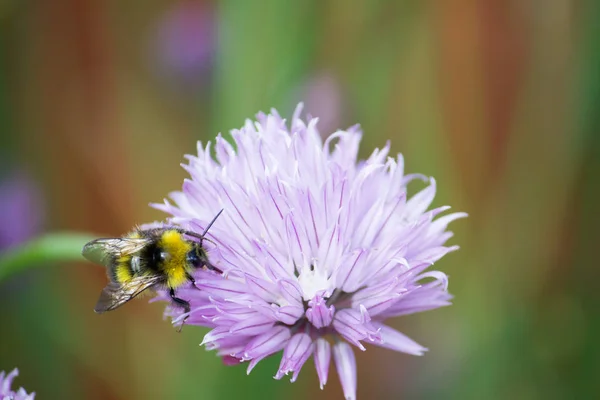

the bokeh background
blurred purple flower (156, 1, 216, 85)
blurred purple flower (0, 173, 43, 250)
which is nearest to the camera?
the bokeh background

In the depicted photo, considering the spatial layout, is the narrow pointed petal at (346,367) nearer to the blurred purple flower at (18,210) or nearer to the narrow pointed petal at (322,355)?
the narrow pointed petal at (322,355)

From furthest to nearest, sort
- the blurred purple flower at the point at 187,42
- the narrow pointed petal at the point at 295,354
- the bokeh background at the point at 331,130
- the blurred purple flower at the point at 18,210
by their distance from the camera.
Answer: the blurred purple flower at the point at 187,42 < the blurred purple flower at the point at 18,210 < the bokeh background at the point at 331,130 < the narrow pointed petal at the point at 295,354

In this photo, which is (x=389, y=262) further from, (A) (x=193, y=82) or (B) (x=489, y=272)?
(A) (x=193, y=82)

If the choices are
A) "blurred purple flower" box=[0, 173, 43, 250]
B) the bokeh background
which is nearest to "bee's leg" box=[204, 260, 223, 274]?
the bokeh background

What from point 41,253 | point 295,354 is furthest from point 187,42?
point 295,354

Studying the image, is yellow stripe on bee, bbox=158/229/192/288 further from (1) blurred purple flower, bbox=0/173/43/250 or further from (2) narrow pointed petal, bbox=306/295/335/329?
(1) blurred purple flower, bbox=0/173/43/250

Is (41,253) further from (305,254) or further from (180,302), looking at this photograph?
(305,254)

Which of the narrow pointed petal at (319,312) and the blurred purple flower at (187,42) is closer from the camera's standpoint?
the narrow pointed petal at (319,312)

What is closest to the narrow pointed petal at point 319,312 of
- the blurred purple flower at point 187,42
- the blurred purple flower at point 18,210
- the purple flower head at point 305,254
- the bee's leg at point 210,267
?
the purple flower head at point 305,254
